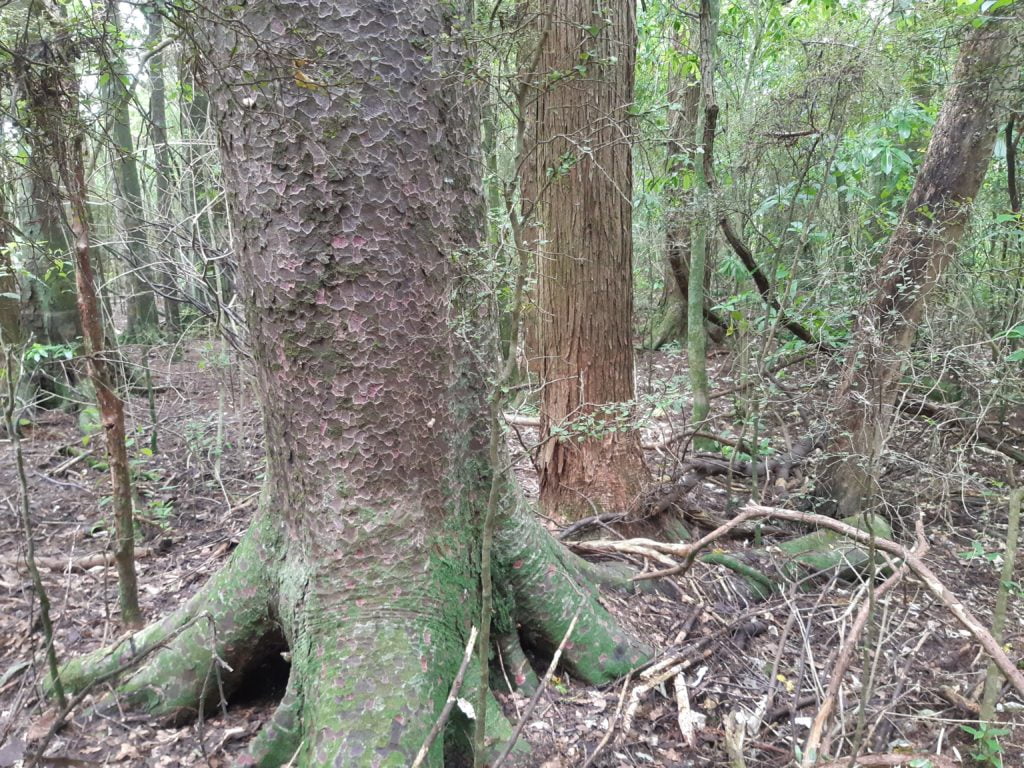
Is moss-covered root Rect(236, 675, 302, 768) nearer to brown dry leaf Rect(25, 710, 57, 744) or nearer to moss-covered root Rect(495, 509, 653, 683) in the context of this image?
brown dry leaf Rect(25, 710, 57, 744)

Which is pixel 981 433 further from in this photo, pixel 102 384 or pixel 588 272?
pixel 102 384

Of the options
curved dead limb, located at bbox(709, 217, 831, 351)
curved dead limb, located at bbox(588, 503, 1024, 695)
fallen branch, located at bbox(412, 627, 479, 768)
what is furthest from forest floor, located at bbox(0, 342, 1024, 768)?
fallen branch, located at bbox(412, 627, 479, 768)

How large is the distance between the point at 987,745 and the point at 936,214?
3162mm

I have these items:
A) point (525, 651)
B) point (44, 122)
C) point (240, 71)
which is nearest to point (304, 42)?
point (240, 71)

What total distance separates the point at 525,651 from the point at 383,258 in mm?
1797

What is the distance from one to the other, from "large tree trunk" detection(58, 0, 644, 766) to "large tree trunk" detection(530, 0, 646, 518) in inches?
56.1

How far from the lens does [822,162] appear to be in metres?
4.90

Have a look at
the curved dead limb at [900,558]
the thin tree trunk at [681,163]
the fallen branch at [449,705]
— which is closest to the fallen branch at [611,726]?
the curved dead limb at [900,558]

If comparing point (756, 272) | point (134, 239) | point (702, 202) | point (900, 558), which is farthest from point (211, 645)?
point (756, 272)

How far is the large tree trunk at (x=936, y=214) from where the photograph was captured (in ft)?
12.8

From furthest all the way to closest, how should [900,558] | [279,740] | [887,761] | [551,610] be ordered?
1. [900,558]
2. [551,610]
3. [279,740]
4. [887,761]

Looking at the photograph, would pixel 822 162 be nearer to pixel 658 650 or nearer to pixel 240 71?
pixel 658 650

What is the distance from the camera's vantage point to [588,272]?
3605 millimetres

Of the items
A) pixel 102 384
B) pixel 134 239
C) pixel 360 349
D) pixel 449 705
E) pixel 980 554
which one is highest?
pixel 134 239
